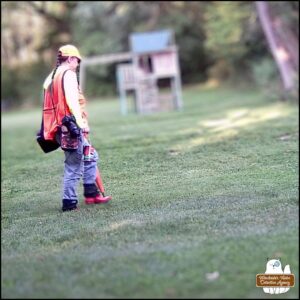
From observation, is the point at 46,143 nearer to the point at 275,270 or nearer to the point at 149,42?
the point at 275,270

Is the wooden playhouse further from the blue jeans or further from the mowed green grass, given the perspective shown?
the blue jeans

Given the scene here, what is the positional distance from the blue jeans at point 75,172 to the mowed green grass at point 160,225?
156 mm

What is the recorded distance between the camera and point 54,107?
6.22 meters

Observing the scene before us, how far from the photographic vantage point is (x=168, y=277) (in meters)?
3.93

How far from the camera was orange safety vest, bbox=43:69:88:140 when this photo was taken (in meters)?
6.16

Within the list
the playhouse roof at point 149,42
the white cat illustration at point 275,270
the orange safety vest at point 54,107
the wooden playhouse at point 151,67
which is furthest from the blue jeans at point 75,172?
the playhouse roof at point 149,42

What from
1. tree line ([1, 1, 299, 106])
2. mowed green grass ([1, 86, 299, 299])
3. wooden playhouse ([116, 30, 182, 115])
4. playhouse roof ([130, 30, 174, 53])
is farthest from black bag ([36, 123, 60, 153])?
tree line ([1, 1, 299, 106])

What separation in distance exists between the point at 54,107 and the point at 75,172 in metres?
0.67

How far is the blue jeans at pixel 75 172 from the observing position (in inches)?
244

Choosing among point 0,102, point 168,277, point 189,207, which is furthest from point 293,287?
point 0,102

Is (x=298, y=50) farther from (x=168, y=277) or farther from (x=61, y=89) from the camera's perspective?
(x=168, y=277)

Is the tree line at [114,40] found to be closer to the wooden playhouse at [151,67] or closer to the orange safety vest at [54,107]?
the wooden playhouse at [151,67]

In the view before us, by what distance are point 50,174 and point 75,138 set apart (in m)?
2.77

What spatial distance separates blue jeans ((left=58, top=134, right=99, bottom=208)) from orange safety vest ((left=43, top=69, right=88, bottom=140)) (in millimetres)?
262
